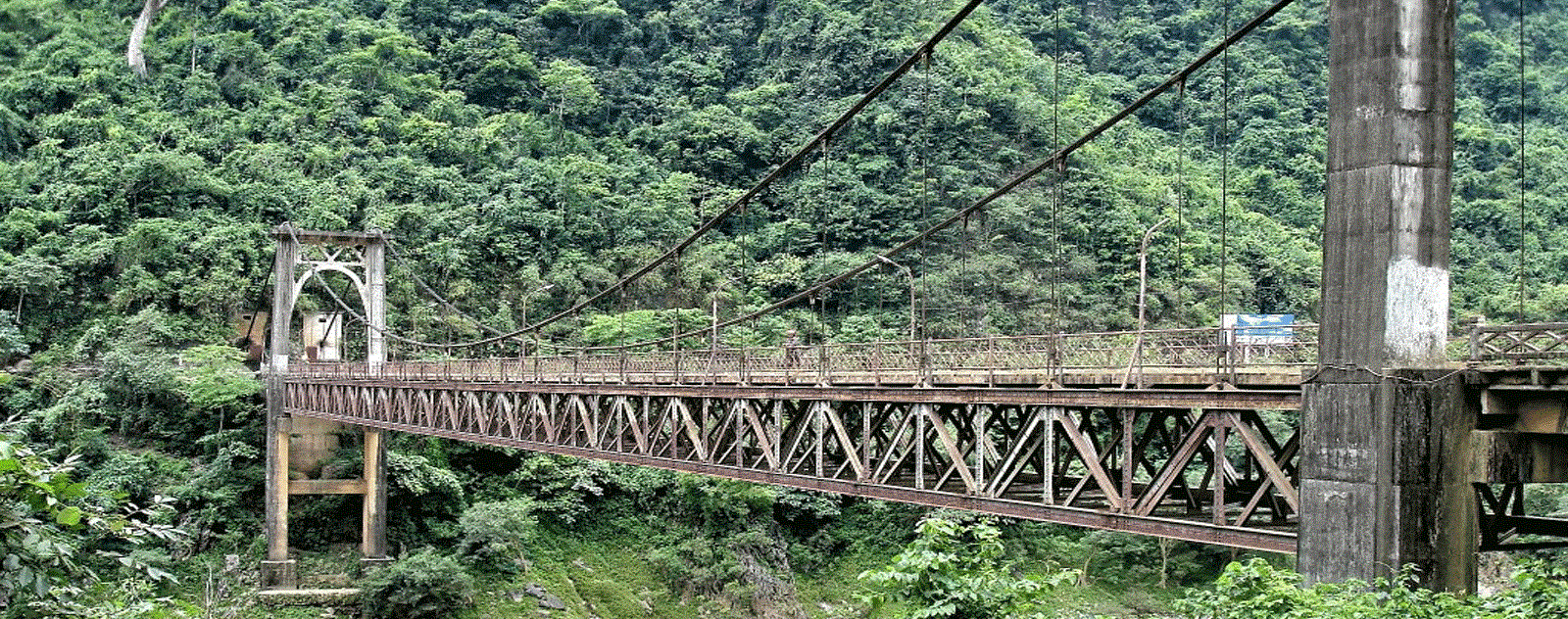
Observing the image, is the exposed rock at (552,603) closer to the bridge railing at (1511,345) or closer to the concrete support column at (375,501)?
the concrete support column at (375,501)

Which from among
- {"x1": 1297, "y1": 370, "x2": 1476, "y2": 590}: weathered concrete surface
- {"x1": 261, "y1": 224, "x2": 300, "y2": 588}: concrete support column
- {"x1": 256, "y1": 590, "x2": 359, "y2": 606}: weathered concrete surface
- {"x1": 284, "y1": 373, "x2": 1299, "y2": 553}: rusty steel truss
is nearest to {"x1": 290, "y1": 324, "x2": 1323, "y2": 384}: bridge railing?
{"x1": 284, "y1": 373, "x2": 1299, "y2": 553}: rusty steel truss

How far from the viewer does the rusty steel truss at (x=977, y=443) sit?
491 inches

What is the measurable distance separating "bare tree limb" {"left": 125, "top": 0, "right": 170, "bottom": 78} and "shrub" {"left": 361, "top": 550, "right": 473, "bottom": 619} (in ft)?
99.1

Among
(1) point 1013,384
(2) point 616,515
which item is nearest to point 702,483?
(2) point 616,515

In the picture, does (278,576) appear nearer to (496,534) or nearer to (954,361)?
(496,534)

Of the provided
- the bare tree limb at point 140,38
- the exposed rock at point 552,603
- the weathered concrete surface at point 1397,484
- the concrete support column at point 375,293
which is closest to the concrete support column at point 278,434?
the concrete support column at point 375,293

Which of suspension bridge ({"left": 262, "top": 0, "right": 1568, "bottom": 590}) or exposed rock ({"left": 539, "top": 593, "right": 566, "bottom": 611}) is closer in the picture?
suspension bridge ({"left": 262, "top": 0, "right": 1568, "bottom": 590})

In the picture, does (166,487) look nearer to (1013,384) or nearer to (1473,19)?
(1013,384)

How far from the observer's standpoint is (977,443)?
49.9 ft

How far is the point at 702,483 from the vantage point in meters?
38.5

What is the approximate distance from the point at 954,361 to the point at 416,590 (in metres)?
18.5

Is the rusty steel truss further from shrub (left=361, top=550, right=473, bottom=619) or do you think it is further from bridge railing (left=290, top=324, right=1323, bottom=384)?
shrub (left=361, top=550, right=473, bottom=619)

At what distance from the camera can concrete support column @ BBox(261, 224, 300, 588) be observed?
3375cm

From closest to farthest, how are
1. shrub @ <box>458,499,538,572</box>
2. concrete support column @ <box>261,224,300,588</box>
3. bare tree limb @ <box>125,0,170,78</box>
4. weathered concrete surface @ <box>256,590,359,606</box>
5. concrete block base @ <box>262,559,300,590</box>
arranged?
1. weathered concrete surface @ <box>256,590,359,606</box>
2. concrete block base @ <box>262,559,300,590</box>
3. concrete support column @ <box>261,224,300,588</box>
4. shrub @ <box>458,499,538,572</box>
5. bare tree limb @ <box>125,0,170,78</box>
